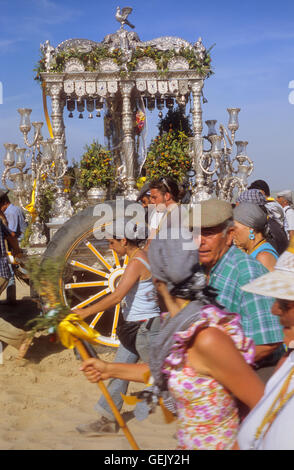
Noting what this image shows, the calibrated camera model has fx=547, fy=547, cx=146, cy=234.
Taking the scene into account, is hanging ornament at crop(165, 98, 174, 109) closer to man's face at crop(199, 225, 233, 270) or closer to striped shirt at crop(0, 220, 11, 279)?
striped shirt at crop(0, 220, 11, 279)

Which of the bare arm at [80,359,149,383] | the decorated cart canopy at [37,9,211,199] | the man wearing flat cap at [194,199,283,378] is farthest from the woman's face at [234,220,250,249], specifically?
the decorated cart canopy at [37,9,211,199]

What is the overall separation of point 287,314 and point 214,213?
97cm

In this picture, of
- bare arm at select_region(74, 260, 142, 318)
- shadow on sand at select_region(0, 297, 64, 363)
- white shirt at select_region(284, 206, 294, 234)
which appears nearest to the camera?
bare arm at select_region(74, 260, 142, 318)

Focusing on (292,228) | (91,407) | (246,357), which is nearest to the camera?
(246,357)

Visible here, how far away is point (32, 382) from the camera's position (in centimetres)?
507

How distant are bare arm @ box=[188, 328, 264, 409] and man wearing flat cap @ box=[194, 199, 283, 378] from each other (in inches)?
22.9

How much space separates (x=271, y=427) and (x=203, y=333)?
402 mm

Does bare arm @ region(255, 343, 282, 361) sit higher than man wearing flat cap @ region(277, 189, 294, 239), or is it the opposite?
man wearing flat cap @ region(277, 189, 294, 239)

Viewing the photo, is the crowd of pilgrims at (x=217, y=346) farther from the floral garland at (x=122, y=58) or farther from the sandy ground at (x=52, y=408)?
the floral garland at (x=122, y=58)

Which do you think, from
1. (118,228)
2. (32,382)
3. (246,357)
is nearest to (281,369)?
(246,357)

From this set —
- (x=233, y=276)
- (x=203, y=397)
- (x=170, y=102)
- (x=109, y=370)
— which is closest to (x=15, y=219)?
(x=170, y=102)

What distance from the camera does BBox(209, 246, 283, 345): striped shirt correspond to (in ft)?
8.01

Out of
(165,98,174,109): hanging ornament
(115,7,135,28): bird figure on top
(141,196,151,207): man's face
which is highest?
(115,7,135,28): bird figure on top

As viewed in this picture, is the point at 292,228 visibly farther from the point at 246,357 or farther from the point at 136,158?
the point at 246,357
